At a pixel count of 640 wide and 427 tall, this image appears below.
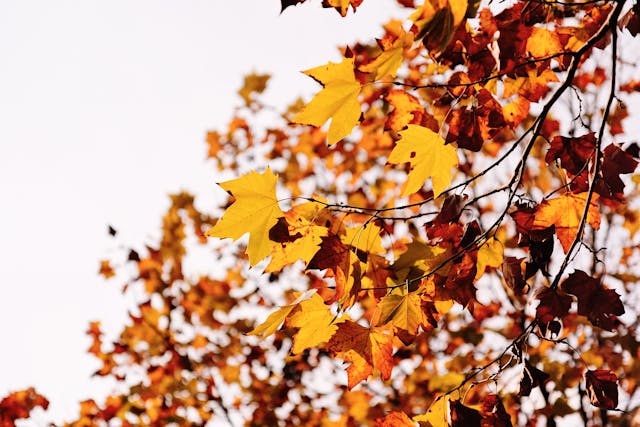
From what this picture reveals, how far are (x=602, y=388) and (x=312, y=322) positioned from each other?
0.83 metres

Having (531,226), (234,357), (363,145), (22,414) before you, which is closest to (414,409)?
(234,357)

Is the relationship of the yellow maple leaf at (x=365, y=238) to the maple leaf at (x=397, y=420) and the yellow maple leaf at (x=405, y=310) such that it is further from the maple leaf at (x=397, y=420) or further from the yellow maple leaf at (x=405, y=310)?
the maple leaf at (x=397, y=420)

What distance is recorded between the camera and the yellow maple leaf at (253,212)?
160 cm

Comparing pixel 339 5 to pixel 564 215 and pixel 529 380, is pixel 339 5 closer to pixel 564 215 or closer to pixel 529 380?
pixel 564 215

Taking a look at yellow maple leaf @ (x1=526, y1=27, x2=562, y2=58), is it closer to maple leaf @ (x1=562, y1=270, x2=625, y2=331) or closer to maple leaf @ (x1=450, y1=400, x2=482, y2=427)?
maple leaf @ (x1=562, y1=270, x2=625, y2=331)

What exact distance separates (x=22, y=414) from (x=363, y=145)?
415 cm

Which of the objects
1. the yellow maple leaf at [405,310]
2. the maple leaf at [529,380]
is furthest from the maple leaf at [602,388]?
the yellow maple leaf at [405,310]

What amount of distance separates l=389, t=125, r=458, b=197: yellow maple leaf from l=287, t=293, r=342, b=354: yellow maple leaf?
0.46 metres

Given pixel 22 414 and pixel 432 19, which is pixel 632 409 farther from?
pixel 22 414

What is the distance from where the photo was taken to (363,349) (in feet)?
5.34

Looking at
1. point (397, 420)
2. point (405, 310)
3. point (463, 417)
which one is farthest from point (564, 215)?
point (397, 420)

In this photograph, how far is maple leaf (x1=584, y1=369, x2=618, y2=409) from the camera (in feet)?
5.09

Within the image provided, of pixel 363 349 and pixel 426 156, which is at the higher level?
pixel 426 156

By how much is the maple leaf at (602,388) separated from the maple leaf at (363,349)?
560 millimetres
